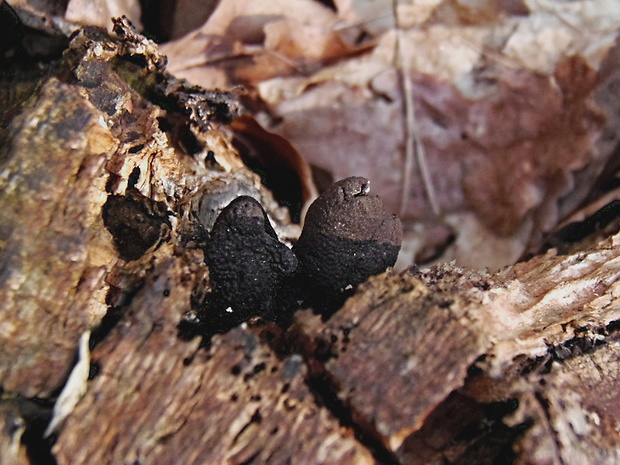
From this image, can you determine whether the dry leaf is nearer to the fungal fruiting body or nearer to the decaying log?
the fungal fruiting body

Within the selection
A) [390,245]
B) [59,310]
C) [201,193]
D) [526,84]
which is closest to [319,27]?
[526,84]

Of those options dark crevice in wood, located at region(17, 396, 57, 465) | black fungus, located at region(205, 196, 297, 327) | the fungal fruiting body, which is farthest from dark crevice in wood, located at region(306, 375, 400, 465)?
dark crevice in wood, located at region(17, 396, 57, 465)

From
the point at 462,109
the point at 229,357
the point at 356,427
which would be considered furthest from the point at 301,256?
the point at 462,109

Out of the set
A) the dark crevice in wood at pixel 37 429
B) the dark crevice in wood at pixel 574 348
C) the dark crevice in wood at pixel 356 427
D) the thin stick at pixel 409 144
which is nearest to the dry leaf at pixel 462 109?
the thin stick at pixel 409 144

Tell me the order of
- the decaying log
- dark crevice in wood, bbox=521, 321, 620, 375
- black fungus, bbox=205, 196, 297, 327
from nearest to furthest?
the decaying log
dark crevice in wood, bbox=521, 321, 620, 375
black fungus, bbox=205, 196, 297, 327

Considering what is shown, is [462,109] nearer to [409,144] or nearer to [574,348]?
[409,144]

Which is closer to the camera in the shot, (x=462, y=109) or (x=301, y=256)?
(x=301, y=256)
